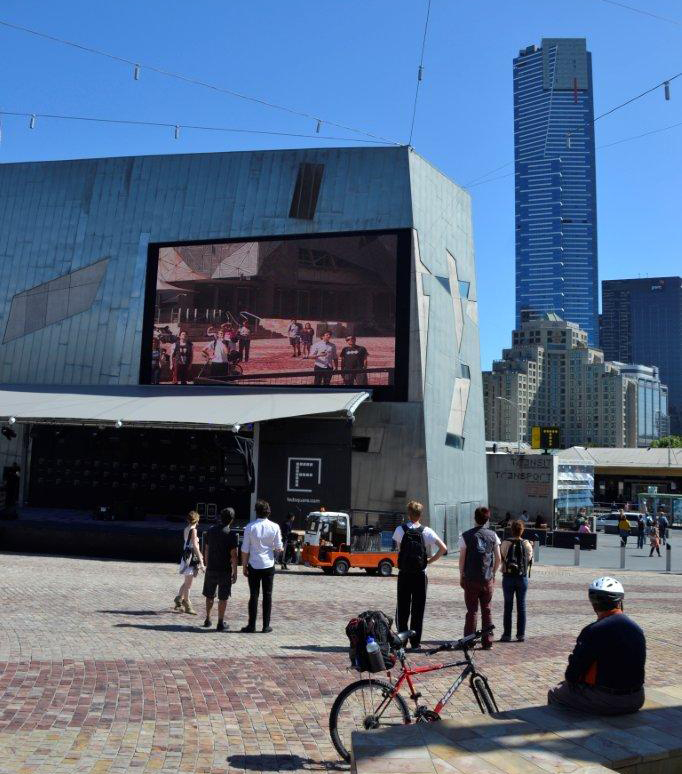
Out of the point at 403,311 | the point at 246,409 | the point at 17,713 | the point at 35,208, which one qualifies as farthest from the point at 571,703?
the point at 35,208

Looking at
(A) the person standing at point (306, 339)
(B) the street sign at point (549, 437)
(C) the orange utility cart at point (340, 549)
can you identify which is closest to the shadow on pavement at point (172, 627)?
(C) the orange utility cart at point (340, 549)

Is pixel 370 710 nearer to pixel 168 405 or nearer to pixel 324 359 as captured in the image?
pixel 168 405

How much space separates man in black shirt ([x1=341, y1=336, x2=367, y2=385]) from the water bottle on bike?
23445mm

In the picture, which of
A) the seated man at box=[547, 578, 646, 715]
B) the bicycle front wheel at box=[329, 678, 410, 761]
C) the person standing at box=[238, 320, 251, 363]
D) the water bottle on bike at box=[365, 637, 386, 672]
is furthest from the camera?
the person standing at box=[238, 320, 251, 363]

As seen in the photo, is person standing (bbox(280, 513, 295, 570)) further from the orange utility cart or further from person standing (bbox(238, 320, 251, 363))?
person standing (bbox(238, 320, 251, 363))

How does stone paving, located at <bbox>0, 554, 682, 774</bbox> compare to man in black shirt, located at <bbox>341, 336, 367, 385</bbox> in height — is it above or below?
below

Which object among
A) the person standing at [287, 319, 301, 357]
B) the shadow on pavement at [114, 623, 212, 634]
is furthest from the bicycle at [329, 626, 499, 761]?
the person standing at [287, 319, 301, 357]

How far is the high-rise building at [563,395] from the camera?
596 feet

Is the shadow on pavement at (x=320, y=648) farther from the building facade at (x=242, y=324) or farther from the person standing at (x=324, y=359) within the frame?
the person standing at (x=324, y=359)

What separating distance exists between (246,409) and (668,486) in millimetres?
59892

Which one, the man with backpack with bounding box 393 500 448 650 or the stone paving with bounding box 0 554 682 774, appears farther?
the man with backpack with bounding box 393 500 448 650

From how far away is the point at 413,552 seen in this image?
8914 millimetres

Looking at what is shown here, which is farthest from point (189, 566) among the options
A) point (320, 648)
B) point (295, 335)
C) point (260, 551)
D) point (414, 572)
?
point (295, 335)

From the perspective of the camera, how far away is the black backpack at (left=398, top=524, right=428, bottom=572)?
351 inches
